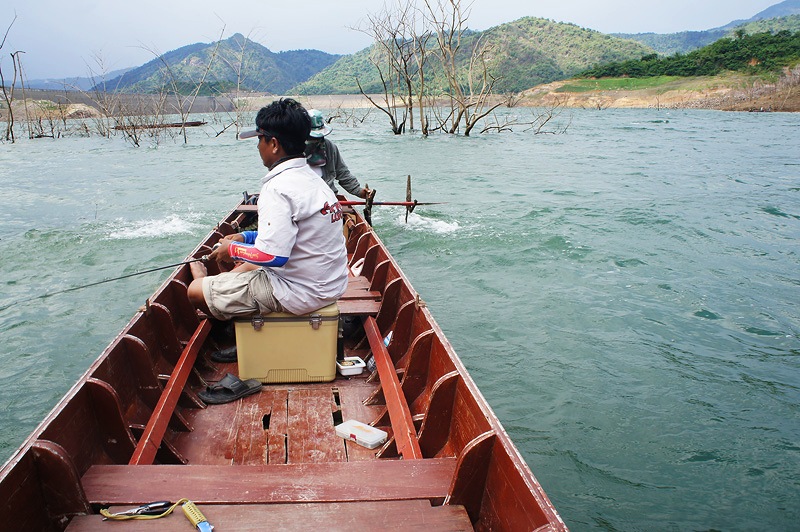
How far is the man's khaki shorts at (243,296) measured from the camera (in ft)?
11.5

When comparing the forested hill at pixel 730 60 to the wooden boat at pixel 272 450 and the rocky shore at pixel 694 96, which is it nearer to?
the rocky shore at pixel 694 96

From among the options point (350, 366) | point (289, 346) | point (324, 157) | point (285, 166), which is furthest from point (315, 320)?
point (324, 157)

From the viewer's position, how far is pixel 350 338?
4.87 meters

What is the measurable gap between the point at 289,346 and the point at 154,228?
919cm

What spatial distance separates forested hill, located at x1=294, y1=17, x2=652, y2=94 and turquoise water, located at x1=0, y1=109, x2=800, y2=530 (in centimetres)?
7298

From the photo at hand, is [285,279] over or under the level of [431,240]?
over

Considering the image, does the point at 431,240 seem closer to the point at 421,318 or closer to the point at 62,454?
the point at 421,318

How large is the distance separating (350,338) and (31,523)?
9.50 ft

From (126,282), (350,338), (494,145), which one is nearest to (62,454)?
(350,338)

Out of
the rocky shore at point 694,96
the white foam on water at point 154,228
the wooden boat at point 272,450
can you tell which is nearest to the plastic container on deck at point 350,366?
the wooden boat at point 272,450

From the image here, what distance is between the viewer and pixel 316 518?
2248mm

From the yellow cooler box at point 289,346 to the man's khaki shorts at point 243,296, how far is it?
0.28ft

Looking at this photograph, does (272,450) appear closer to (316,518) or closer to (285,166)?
(316,518)

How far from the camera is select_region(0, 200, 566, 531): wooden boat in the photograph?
222 cm
